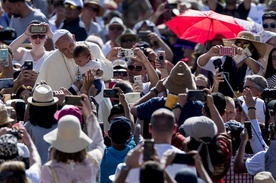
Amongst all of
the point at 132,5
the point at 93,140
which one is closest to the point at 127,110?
the point at 93,140

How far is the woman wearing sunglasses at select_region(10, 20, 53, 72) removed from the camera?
44.4 feet

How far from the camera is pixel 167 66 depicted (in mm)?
14531

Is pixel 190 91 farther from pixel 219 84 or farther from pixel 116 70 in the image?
pixel 116 70

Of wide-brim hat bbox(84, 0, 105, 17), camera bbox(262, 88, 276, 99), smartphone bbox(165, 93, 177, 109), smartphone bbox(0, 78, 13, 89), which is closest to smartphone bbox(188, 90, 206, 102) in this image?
smartphone bbox(165, 93, 177, 109)

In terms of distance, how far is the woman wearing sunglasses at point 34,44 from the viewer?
13.5m

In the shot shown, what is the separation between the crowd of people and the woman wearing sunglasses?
15 millimetres

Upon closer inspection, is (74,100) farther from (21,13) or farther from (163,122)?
(21,13)

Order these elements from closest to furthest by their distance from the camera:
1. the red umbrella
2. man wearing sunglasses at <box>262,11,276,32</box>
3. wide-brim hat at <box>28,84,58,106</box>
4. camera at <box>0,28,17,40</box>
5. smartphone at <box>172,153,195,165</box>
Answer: smartphone at <box>172,153,195,165</box>
wide-brim hat at <box>28,84,58,106</box>
camera at <box>0,28,17,40</box>
the red umbrella
man wearing sunglasses at <box>262,11,276,32</box>

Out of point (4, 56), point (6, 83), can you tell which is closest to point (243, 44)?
point (4, 56)

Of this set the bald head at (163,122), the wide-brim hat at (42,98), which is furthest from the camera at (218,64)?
the bald head at (163,122)

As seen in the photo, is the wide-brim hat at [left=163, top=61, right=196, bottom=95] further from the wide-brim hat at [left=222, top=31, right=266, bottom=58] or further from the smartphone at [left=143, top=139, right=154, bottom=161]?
the smartphone at [left=143, top=139, right=154, bottom=161]

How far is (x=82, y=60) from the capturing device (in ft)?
40.3

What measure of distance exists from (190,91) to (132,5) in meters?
11.0

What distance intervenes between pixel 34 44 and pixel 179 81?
2.92 meters
